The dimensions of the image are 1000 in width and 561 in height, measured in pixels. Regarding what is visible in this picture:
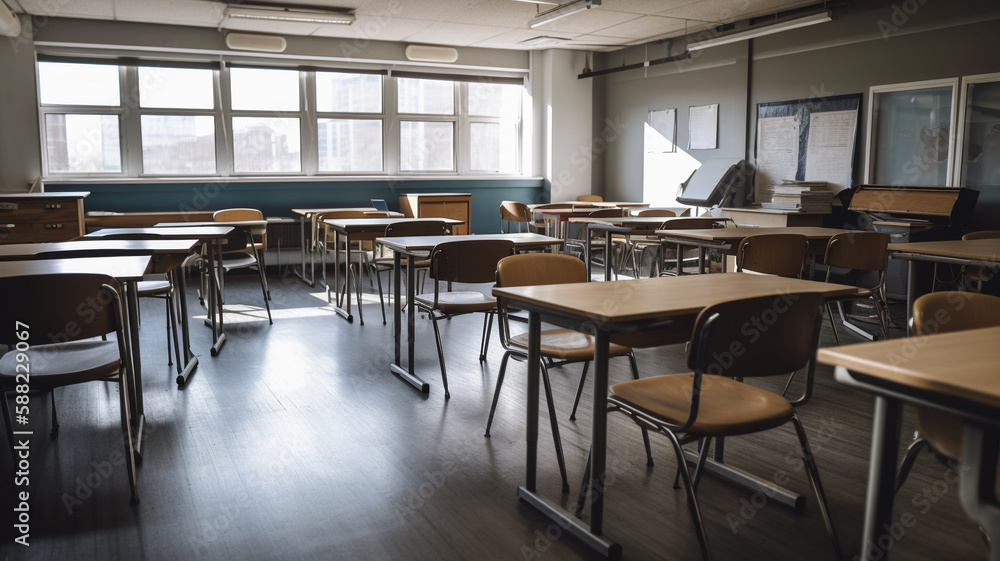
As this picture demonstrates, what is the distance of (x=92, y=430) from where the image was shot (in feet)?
9.91

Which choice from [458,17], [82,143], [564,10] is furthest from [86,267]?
[82,143]

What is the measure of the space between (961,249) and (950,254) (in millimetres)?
207

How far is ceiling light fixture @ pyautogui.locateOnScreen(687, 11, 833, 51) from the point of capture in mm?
6080

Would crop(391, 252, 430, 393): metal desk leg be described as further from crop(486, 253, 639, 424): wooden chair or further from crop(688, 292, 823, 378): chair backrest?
crop(688, 292, 823, 378): chair backrest

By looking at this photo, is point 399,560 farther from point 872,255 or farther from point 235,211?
point 235,211

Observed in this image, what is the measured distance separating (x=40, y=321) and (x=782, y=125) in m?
6.68

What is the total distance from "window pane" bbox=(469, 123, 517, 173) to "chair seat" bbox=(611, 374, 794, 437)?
7.68 m

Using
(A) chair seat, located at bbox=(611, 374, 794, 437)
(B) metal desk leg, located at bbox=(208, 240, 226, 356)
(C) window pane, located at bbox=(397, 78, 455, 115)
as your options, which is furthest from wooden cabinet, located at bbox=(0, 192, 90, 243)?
(A) chair seat, located at bbox=(611, 374, 794, 437)

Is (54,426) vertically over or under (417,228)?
under

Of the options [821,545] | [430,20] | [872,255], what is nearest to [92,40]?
[430,20]

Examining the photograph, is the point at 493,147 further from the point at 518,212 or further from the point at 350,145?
the point at 350,145

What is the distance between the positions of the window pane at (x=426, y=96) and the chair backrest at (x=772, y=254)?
19.5 ft

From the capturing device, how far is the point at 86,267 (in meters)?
2.73

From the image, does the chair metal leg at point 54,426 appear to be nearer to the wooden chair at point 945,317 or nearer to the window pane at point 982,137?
the wooden chair at point 945,317
